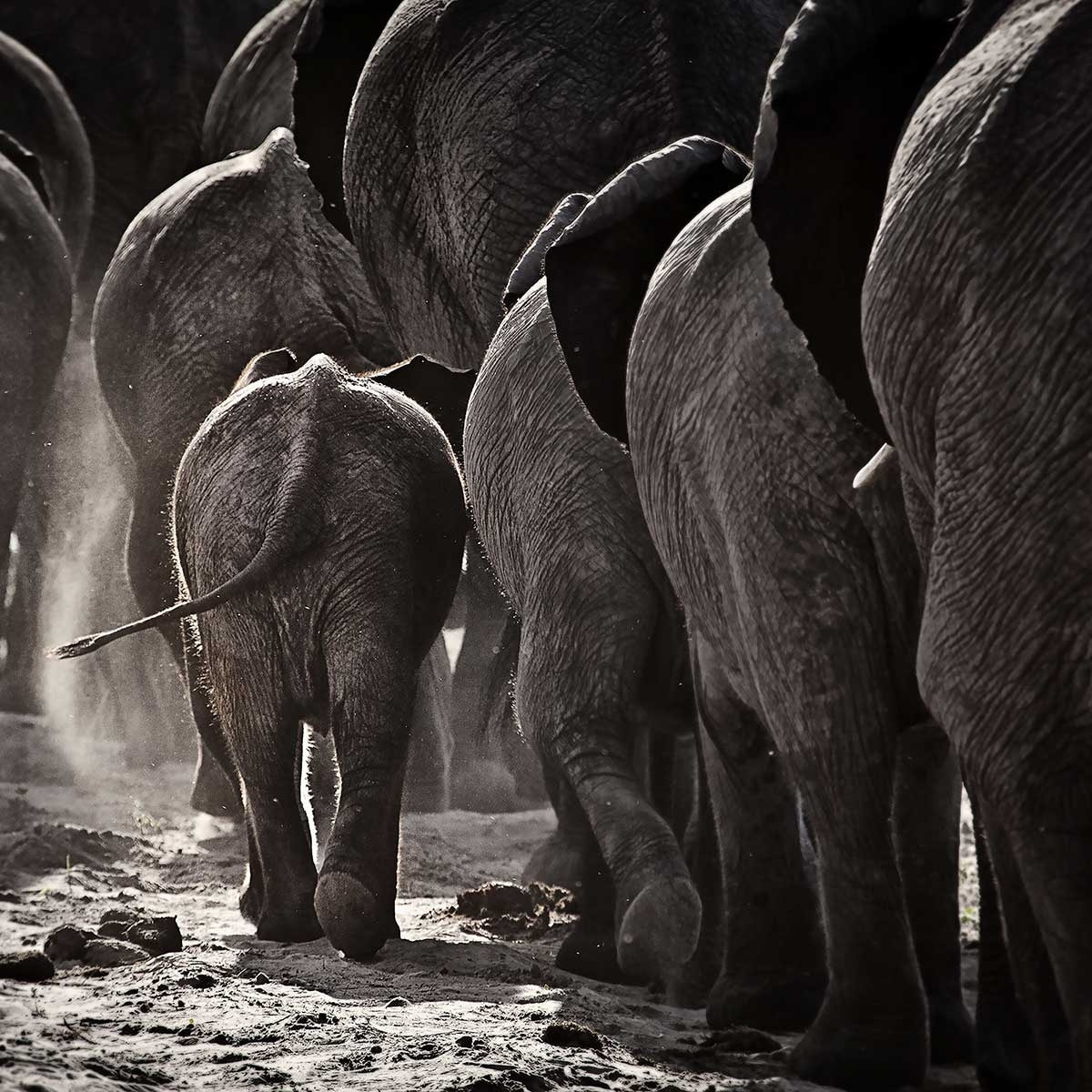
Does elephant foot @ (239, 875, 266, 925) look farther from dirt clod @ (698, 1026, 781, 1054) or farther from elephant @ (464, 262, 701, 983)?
dirt clod @ (698, 1026, 781, 1054)

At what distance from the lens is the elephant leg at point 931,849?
11.7 ft

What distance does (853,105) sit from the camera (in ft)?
9.35

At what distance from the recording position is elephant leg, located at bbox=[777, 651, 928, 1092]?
118 inches

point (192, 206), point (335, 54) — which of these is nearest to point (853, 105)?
point (335, 54)

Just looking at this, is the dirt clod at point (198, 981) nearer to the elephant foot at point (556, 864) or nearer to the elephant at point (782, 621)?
the elephant at point (782, 621)

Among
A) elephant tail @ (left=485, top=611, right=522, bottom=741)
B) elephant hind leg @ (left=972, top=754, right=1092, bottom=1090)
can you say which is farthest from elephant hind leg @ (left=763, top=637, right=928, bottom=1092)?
elephant tail @ (left=485, top=611, right=522, bottom=741)

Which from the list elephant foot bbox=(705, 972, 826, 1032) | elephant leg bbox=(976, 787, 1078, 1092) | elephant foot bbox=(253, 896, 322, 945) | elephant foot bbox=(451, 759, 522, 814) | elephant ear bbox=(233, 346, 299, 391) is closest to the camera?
elephant leg bbox=(976, 787, 1078, 1092)

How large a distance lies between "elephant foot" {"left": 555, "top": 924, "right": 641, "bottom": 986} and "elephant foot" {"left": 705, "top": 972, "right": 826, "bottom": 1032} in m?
0.50

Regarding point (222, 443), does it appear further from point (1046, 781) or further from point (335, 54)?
point (1046, 781)

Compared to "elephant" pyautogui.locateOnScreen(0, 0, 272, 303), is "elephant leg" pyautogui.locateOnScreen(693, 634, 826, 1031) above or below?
below

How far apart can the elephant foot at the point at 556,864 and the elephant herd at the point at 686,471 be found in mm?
10

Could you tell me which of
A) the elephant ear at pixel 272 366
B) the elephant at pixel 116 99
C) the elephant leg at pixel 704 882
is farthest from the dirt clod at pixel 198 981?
the elephant at pixel 116 99

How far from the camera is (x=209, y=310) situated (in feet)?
20.7

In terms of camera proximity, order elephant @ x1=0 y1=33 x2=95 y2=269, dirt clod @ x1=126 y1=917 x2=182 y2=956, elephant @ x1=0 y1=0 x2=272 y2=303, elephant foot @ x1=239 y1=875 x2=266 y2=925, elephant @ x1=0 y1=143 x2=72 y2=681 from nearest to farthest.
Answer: dirt clod @ x1=126 y1=917 x2=182 y2=956 → elephant foot @ x1=239 y1=875 x2=266 y2=925 → elephant @ x1=0 y1=143 x2=72 y2=681 → elephant @ x1=0 y1=33 x2=95 y2=269 → elephant @ x1=0 y1=0 x2=272 y2=303
